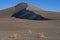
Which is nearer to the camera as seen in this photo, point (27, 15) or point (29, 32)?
point (29, 32)

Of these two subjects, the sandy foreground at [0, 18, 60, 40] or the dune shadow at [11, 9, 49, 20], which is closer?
the sandy foreground at [0, 18, 60, 40]

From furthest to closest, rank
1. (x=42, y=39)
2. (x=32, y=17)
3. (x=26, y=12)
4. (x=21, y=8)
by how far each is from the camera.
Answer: (x=21, y=8), (x=26, y=12), (x=32, y=17), (x=42, y=39)

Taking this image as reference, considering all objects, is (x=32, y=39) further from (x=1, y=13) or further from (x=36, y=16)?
(x=1, y=13)

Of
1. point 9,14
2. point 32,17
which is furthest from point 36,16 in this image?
point 9,14

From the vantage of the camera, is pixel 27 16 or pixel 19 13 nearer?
pixel 27 16

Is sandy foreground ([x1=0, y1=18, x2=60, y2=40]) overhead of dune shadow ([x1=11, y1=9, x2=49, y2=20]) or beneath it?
beneath

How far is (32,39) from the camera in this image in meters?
16.1

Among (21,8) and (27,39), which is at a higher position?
(21,8)

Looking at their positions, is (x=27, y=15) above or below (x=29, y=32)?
above

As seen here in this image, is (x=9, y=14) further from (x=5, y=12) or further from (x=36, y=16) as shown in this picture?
(x=36, y=16)

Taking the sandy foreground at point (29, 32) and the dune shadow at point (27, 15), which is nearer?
the sandy foreground at point (29, 32)

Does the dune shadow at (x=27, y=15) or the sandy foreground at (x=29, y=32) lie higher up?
the dune shadow at (x=27, y=15)

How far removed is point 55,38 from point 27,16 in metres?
28.3

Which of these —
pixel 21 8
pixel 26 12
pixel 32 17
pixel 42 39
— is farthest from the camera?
pixel 21 8
